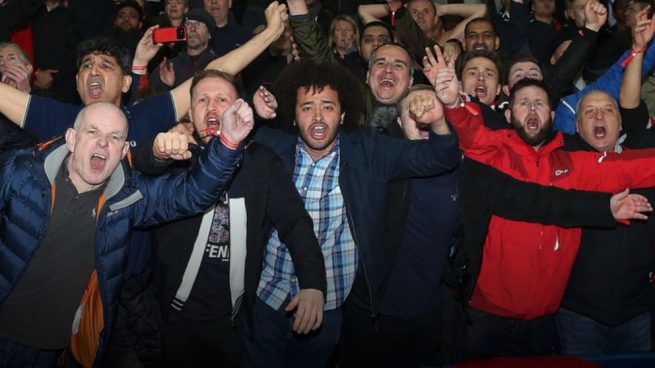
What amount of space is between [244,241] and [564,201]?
181 centimetres

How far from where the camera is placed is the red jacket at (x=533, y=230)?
398 cm

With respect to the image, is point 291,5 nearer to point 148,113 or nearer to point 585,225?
point 148,113

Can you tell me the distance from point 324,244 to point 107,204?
1.18 meters

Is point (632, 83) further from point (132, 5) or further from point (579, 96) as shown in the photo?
point (132, 5)

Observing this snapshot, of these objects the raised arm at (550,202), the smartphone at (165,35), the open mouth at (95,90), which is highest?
the smartphone at (165,35)

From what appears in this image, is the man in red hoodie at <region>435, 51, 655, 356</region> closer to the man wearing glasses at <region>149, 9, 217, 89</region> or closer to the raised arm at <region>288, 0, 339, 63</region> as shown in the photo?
the raised arm at <region>288, 0, 339, 63</region>

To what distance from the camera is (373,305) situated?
12.5ft

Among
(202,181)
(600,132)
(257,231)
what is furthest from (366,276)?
(600,132)

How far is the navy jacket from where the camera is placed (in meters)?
3.71

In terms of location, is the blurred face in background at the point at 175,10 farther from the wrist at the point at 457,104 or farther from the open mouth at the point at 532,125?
the wrist at the point at 457,104

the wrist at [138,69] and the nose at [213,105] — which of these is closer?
the nose at [213,105]

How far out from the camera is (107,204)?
321 centimetres

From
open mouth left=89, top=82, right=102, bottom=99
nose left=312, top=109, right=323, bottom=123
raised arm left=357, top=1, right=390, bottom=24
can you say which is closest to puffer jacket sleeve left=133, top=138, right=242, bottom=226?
nose left=312, top=109, right=323, bottom=123

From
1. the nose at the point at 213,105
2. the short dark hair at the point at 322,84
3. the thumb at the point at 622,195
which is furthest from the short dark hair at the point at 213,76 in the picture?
the thumb at the point at 622,195
